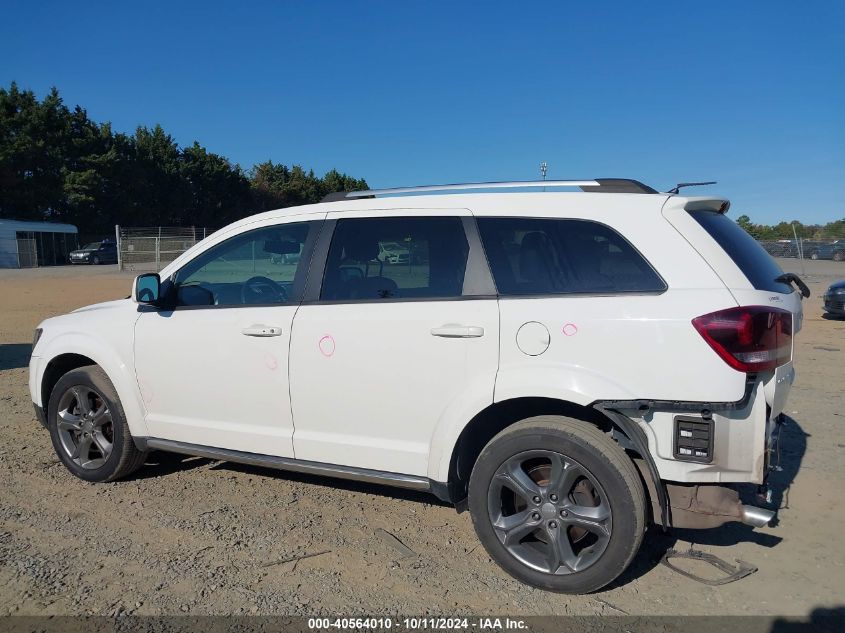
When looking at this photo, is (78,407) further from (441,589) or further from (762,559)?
(762,559)

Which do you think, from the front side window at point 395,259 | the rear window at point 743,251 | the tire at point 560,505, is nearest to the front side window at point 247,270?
the front side window at point 395,259

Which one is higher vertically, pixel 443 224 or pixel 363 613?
pixel 443 224

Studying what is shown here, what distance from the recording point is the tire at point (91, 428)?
14.5ft

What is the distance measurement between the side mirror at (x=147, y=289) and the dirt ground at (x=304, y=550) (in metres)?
1.34

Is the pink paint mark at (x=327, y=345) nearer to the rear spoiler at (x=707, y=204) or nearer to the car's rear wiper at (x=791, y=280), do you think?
the rear spoiler at (x=707, y=204)

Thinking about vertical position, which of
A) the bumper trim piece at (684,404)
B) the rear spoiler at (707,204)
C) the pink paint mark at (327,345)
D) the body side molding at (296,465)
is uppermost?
the rear spoiler at (707,204)

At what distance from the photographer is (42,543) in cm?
367

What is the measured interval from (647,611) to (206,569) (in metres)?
2.24

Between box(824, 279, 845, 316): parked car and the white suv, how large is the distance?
36.7 ft

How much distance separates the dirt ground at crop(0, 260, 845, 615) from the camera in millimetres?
3117

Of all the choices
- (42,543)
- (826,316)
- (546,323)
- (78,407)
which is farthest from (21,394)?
(826,316)

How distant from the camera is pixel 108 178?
162 feet

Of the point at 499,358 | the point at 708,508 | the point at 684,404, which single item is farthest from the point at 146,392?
the point at 708,508

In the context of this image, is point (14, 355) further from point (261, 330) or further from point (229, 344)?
point (261, 330)
